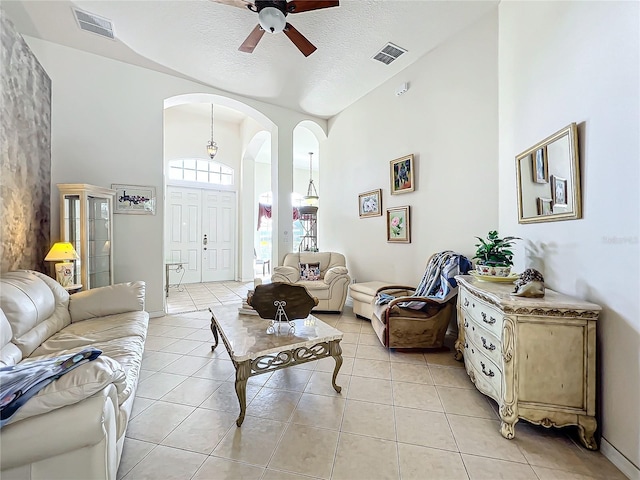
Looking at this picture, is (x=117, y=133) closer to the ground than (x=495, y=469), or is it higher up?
higher up

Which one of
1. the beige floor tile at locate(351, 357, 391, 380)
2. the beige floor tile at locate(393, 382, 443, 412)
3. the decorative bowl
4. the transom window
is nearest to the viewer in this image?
the beige floor tile at locate(393, 382, 443, 412)

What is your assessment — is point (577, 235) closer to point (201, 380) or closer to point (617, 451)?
point (617, 451)

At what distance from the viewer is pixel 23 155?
2.68m

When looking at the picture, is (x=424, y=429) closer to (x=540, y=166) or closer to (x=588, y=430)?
(x=588, y=430)

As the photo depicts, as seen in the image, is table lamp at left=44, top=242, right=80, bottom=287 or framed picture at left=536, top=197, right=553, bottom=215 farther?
table lamp at left=44, top=242, right=80, bottom=287

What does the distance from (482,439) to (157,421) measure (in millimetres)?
2021

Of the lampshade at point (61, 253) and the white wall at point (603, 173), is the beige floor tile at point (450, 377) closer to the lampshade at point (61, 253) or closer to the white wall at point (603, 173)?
the white wall at point (603, 173)

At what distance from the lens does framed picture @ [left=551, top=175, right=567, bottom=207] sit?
72.1 inches

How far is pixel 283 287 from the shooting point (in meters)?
2.11

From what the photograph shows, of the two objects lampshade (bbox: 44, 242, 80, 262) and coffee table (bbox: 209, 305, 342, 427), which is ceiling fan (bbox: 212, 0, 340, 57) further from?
lampshade (bbox: 44, 242, 80, 262)

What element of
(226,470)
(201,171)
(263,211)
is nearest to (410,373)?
(226,470)

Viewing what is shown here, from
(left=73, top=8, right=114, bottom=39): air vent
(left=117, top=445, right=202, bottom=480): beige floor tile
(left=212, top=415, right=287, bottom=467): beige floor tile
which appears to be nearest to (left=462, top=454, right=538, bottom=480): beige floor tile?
(left=212, top=415, right=287, bottom=467): beige floor tile

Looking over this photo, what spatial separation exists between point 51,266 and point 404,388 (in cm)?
389

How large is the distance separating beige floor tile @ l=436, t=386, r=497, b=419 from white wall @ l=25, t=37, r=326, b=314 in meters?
3.82
